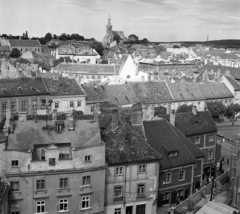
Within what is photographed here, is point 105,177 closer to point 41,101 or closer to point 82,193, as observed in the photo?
point 82,193

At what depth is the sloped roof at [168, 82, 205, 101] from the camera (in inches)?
3366

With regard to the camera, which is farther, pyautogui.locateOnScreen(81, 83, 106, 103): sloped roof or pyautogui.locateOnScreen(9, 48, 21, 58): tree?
pyautogui.locateOnScreen(9, 48, 21, 58): tree

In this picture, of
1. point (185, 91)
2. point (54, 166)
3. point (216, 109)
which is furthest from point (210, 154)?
point (185, 91)

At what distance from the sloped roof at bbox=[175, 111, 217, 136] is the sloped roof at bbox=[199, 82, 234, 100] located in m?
36.4


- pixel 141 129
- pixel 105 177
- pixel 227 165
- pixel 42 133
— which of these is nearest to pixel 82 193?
pixel 105 177

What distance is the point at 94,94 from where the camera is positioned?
75.9 meters

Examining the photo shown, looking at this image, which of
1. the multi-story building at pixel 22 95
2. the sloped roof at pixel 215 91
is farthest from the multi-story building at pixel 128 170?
the sloped roof at pixel 215 91

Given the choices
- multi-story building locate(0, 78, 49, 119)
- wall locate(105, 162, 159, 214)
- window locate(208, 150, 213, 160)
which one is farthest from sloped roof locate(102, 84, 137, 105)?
wall locate(105, 162, 159, 214)

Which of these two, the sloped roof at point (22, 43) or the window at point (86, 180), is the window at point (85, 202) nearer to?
the window at point (86, 180)

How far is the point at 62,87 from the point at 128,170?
3647 cm

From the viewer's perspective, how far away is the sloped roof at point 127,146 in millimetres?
39219

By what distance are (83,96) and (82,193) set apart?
3760 centimetres

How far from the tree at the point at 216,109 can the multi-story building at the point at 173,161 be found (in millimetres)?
36772

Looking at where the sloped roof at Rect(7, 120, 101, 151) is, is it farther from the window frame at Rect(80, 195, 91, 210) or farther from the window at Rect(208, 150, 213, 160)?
the window at Rect(208, 150, 213, 160)
